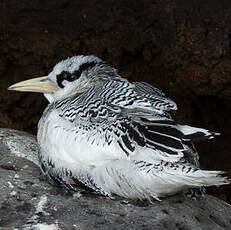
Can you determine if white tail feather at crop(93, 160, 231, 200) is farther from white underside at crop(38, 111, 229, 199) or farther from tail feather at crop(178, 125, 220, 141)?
tail feather at crop(178, 125, 220, 141)

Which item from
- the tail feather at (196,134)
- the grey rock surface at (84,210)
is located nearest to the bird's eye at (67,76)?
the grey rock surface at (84,210)

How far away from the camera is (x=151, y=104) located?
14.3ft

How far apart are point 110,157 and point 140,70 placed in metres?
2.53

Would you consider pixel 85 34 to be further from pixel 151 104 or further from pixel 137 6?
pixel 151 104

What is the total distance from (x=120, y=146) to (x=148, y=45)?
2413 mm

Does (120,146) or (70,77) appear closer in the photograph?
(120,146)

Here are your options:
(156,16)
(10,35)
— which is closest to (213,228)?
(156,16)

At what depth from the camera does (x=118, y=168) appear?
405 cm

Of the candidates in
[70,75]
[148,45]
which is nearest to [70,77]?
[70,75]

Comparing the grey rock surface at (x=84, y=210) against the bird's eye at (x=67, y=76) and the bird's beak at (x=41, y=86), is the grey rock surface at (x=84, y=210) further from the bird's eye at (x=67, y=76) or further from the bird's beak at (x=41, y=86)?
the bird's eye at (x=67, y=76)

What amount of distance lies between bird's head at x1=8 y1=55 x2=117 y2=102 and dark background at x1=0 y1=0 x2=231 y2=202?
121 centimetres

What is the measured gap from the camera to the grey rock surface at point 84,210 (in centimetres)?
391

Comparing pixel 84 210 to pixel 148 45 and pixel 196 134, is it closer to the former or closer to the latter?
pixel 196 134

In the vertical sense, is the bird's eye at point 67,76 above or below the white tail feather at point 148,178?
above
